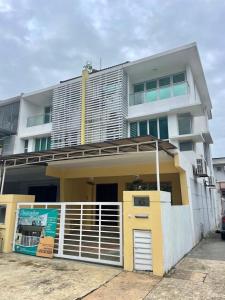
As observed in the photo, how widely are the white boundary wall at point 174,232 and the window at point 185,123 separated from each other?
5.74 m

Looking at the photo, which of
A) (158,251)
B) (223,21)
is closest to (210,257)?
(158,251)

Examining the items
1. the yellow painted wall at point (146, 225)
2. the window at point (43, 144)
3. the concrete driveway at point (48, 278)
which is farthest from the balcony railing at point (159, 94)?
the concrete driveway at point (48, 278)

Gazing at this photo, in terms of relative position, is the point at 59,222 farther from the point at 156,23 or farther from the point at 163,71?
the point at 163,71

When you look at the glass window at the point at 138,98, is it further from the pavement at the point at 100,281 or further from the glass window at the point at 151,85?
the pavement at the point at 100,281

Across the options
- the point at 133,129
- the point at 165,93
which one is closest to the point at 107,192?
the point at 133,129

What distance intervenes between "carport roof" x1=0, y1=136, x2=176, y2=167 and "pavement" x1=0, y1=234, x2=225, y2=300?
3617mm

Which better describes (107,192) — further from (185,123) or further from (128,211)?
(128,211)

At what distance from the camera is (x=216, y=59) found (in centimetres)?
1507

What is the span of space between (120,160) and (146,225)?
176 inches

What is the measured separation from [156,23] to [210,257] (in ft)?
30.8

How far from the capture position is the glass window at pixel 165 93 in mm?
14031

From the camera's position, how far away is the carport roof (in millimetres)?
7535

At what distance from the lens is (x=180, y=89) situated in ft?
44.9

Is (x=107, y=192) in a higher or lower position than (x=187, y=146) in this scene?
lower
